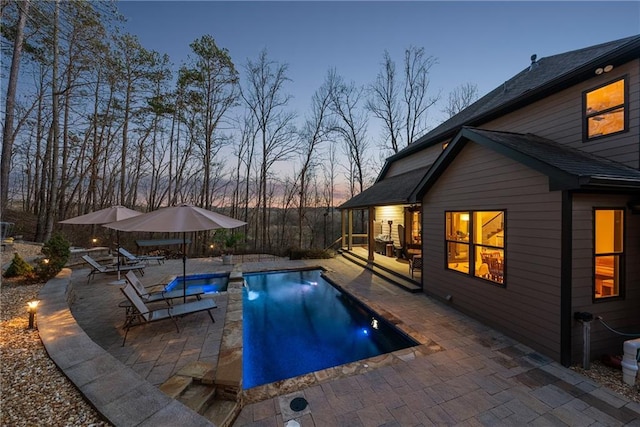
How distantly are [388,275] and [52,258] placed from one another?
392 inches

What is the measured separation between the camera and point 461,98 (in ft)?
58.7

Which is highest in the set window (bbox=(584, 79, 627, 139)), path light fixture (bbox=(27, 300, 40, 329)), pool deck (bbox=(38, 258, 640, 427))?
window (bbox=(584, 79, 627, 139))

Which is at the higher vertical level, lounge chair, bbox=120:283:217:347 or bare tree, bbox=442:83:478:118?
bare tree, bbox=442:83:478:118

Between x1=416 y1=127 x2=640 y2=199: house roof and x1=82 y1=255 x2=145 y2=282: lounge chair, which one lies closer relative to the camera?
x1=416 y1=127 x2=640 y2=199: house roof

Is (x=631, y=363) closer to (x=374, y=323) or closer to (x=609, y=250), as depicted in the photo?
(x=609, y=250)

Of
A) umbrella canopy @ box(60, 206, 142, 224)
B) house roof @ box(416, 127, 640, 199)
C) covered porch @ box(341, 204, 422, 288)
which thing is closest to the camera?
house roof @ box(416, 127, 640, 199)

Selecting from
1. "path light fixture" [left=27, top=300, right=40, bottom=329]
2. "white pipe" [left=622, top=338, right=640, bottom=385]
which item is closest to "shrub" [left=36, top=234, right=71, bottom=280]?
"path light fixture" [left=27, top=300, right=40, bottom=329]

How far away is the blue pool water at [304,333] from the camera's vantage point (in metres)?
4.53

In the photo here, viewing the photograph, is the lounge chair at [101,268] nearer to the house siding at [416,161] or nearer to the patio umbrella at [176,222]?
the patio umbrella at [176,222]

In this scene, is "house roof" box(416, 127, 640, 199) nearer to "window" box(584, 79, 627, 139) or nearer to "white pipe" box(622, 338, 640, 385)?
"window" box(584, 79, 627, 139)

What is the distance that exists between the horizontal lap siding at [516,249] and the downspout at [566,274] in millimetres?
78

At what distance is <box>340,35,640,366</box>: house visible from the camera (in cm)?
398

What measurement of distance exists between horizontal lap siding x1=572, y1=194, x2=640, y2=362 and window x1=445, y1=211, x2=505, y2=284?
118cm

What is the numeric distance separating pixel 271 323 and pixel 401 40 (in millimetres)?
18859
